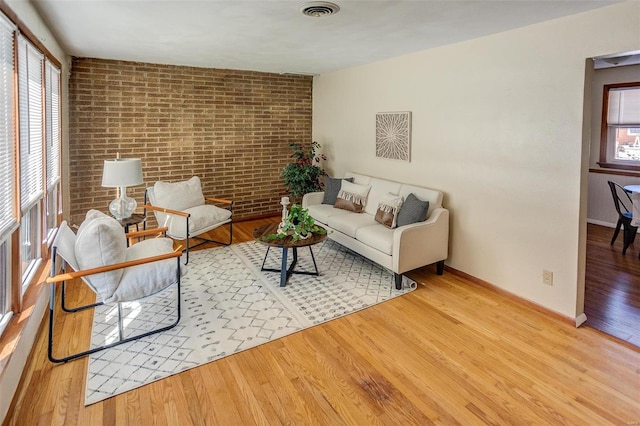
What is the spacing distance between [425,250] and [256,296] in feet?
5.52

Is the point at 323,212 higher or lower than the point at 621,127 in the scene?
lower

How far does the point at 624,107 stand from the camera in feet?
18.8

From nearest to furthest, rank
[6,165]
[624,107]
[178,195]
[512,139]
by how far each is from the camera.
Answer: [6,165] → [512,139] → [178,195] → [624,107]

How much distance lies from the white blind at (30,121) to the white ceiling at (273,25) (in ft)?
1.33

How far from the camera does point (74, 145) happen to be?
4840 mm

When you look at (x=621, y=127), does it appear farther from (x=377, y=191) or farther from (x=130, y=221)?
(x=130, y=221)

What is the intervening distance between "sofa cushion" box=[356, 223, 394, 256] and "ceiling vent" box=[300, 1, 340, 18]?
203 cm

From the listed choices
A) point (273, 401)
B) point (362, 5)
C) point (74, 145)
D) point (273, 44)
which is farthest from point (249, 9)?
point (74, 145)

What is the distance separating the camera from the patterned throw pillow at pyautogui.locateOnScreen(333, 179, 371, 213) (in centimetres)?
479

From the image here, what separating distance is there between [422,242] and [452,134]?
3.81ft

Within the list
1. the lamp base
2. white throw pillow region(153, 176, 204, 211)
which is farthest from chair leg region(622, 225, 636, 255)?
the lamp base

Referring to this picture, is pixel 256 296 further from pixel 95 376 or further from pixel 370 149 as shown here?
pixel 370 149

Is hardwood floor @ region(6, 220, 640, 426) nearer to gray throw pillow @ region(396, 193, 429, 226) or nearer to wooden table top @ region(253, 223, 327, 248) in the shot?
wooden table top @ region(253, 223, 327, 248)

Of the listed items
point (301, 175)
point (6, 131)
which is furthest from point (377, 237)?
point (6, 131)
